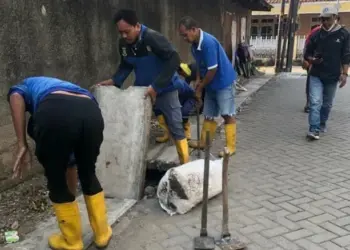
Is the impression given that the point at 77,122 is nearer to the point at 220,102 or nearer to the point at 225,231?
the point at 225,231

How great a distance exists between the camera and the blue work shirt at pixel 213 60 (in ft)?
14.9

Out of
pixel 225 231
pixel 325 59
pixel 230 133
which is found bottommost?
pixel 225 231

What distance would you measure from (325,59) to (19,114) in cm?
449

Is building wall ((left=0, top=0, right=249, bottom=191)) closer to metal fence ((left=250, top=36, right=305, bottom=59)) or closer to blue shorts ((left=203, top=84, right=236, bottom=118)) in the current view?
blue shorts ((left=203, top=84, right=236, bottom=118))

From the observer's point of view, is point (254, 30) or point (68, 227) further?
point (254, 30)

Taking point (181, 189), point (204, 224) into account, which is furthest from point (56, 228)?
point (204, 224)

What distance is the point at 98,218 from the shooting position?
3.04 meters

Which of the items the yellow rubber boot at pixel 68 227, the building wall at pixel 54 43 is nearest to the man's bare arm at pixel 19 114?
the yellow rubber boot at pixel 68 227

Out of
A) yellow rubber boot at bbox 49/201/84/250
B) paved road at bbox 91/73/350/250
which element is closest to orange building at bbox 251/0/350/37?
paved road at bbox 91/73/350/250

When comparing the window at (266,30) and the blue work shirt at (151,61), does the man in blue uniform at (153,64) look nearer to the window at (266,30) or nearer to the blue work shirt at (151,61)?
the blue work shirt at (151,61)

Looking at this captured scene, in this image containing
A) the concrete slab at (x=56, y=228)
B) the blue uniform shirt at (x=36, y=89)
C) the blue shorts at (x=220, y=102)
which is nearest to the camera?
the blue uniform shirt at (x=36, y=89)

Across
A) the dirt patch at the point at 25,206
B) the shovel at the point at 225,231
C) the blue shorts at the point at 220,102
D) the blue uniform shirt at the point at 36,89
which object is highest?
the blue uniform shirt at the point at 36,89

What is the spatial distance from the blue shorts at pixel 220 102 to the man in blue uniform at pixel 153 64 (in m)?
0.67

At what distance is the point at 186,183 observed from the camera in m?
3.61
